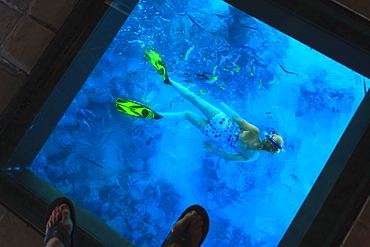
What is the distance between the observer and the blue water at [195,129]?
6.73 ft

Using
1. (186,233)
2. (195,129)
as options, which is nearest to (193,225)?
(186,233)

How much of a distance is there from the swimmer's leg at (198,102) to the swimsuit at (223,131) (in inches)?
1.7

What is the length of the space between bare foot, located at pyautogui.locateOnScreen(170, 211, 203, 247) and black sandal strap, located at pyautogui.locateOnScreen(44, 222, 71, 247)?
2.18 ft

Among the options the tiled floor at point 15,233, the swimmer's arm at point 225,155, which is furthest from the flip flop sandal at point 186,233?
the tiled floor at point 15,233

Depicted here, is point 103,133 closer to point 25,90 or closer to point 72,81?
point 72,81

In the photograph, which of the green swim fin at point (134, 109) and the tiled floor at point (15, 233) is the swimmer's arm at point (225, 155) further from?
the tiled floor at point (15, 233)

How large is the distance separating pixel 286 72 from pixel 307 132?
445 mm

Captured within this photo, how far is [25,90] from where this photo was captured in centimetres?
210

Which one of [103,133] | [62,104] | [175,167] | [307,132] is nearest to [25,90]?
[62,104]

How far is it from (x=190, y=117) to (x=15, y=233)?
58.1 inches

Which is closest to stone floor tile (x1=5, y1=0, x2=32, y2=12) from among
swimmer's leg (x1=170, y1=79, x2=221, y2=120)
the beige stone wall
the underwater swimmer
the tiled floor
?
the beige stone wall

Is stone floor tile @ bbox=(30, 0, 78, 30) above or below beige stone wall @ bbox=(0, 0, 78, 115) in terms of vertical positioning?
above

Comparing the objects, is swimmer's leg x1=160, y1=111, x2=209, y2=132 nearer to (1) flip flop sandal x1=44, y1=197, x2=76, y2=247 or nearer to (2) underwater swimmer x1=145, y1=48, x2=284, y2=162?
(2) underwater swimmer x1=145, y1=48, x2=284, y2=162

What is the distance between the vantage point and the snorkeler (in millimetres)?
2082
